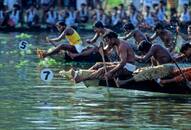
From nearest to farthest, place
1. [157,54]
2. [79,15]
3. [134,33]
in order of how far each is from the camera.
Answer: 1. [157,54]
2. [134,33]
3. [79,15]

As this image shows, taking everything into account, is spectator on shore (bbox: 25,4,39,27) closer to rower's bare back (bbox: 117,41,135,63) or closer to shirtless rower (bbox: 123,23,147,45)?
shirtless rower (bbox: 123,23,147,45)

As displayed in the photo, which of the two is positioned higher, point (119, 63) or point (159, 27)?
point (159, 27)

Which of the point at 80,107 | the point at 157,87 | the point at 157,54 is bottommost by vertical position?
the point at 80,107

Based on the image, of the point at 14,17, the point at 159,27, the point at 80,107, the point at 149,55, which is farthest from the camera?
the point at 14,17

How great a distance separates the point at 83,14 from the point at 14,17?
176 inches

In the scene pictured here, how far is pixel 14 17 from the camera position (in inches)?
1953

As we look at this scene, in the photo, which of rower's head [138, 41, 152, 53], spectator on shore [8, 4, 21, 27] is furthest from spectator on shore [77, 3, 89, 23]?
rower's head [138, 41, 152, 53]

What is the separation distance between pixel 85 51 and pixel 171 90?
25.0 ft

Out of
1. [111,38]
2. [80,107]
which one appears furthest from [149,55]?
[80,107]

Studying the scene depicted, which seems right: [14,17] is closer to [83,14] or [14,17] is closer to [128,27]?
[83,14]

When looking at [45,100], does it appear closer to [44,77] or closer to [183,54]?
[44,77]

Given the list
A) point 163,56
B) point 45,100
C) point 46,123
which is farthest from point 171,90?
point 46,123

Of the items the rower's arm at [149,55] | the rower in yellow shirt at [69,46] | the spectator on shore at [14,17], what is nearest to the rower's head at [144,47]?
the rower's arm at [149,55]

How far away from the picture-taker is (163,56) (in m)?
22.4
